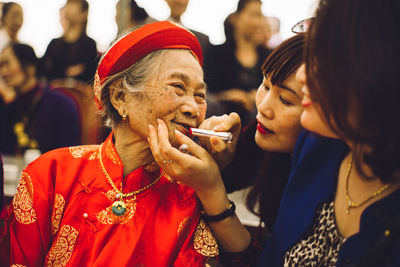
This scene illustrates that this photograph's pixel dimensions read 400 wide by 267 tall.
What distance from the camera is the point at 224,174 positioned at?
1.97 meters

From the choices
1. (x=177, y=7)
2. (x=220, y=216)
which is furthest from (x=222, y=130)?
(x=177, y=7)

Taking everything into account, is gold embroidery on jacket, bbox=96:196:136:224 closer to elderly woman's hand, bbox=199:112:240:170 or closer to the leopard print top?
elderly woman's hand, bbox=199:112:240:170

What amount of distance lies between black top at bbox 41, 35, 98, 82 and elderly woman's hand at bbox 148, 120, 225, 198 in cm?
252

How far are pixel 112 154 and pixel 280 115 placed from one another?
0.69m

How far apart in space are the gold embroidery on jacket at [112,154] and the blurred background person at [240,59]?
1706 millimetres

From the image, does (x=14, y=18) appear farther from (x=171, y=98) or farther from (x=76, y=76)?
(x=171, y=98)

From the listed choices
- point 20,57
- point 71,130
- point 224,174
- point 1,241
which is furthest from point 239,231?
point 20,57

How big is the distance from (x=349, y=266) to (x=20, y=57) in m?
3.37

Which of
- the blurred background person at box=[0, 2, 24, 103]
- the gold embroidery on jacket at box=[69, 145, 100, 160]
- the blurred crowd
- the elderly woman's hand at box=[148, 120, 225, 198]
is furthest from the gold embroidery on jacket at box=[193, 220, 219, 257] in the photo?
the blurred background person at box=[0, 2, 24, 103]

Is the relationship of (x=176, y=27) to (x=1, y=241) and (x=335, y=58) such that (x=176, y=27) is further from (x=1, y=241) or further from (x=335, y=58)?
(x=1, y=241)

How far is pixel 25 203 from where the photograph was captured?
1.42 metres

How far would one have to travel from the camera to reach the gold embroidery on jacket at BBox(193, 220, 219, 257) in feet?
4.56

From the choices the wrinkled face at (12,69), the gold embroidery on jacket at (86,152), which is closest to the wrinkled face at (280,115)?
the gold embroidery on jacket at (86,152)

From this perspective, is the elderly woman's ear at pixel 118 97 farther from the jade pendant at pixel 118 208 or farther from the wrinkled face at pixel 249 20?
the wrinkled face at pixel 249 20
